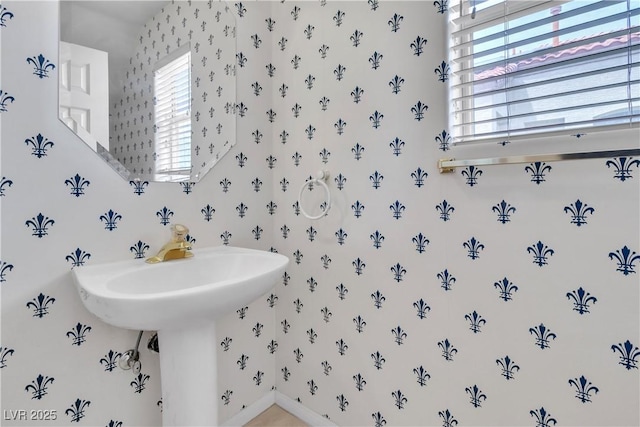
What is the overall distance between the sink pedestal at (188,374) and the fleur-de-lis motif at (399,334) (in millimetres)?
658

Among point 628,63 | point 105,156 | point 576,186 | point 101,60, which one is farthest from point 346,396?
point 101,60

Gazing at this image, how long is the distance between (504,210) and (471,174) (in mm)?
149

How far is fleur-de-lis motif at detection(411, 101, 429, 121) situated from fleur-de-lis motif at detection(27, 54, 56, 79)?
117 cm

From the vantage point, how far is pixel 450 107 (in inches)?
45.1

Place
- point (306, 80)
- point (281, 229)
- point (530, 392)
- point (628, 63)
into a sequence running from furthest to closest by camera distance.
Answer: point (281, 229), point (306, 80), point (530, 392), point (628, 63)

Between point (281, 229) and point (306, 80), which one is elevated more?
point (306, 80)

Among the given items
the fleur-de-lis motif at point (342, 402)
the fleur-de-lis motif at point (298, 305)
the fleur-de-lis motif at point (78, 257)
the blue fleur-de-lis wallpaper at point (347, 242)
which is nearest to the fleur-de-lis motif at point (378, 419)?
the blue fleur-de-lis wallpaper at point (347, 242)

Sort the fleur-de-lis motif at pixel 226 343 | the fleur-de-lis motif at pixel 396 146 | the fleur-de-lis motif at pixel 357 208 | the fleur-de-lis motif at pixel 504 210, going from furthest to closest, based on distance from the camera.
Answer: the fleur-de-lis motif at pixel 226 343
the fleur-de-lis motif at pixel 357 208
the fleur-de-lis motif at pixel 396 146
the fleur-de-lis motif at pixel 504 210

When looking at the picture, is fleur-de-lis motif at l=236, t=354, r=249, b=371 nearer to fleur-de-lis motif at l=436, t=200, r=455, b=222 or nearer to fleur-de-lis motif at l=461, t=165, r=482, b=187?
fleur-de-lis motif at l=436, t=200, r=455, b=222

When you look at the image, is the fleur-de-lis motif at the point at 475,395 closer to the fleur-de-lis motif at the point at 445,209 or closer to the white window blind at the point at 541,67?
the fleur-de-lis motif at the point at 445,209

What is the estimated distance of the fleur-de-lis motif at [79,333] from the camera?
1.09 m

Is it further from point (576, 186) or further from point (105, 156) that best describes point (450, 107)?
point (105, 156)

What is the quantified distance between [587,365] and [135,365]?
1.38m

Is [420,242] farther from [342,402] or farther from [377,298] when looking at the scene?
[342,402]
